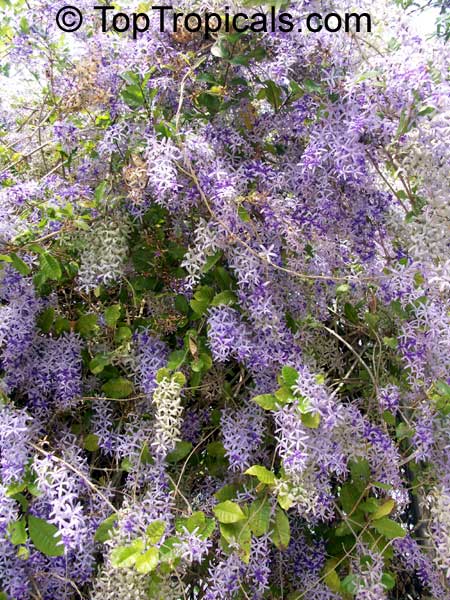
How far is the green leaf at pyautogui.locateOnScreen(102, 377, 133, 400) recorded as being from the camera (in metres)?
1.39

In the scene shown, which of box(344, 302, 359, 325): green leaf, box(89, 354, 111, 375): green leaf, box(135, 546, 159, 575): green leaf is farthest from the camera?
box(344, 302, 359, 325): green leaf

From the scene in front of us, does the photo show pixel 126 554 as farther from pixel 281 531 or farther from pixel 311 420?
pixel 311 420

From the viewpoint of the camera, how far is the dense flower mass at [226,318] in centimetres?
125

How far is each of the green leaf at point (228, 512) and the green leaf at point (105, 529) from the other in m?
0.20

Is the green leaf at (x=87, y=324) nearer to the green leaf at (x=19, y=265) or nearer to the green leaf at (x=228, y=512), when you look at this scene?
the green leaf at (x=19, y=265)

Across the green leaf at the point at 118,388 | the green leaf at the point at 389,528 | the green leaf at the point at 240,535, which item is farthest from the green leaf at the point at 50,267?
the green leaf at the point at 389,528

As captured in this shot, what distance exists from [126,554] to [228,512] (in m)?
0.20

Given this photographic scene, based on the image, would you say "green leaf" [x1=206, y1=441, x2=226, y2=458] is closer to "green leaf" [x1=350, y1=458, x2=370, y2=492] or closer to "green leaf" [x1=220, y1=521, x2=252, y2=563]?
"green leaf" [x1=220, y1=521, x2=252, y2=563]

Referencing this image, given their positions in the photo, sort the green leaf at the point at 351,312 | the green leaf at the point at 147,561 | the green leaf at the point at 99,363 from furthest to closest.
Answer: the green leaf at the point at 351,312, the green leaf at the point at 99,363, the green leaf at the point at 147,561

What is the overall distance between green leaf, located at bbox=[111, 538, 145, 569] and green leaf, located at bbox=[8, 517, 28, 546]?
7.0 inches

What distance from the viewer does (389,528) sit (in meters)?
1.32

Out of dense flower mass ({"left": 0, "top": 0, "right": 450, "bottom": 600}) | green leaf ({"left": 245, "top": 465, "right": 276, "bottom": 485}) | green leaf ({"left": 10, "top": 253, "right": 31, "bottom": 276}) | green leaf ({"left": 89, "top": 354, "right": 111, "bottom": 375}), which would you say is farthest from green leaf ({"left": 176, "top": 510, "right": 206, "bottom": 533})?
green leaf ({"left": 10, "top": 253, "right": 31, "bottom": 276})

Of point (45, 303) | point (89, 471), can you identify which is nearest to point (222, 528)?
point (89, 471)

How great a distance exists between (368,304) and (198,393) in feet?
1.47
